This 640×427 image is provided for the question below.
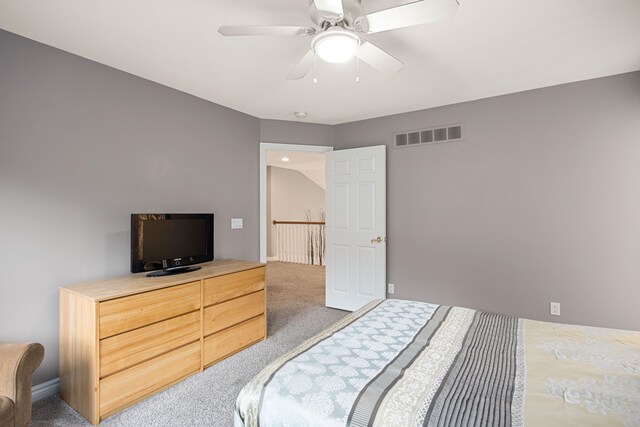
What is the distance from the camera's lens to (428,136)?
361 cm

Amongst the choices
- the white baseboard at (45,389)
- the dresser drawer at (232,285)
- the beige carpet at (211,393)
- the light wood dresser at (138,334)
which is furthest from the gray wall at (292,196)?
the white baseboard at (45,389)

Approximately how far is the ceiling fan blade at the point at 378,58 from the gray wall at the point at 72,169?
198cm

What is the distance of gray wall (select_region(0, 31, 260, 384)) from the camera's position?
2018mm

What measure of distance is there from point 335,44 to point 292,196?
716cm

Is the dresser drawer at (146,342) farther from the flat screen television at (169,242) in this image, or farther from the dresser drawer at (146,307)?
the flat screen television at (169,242)

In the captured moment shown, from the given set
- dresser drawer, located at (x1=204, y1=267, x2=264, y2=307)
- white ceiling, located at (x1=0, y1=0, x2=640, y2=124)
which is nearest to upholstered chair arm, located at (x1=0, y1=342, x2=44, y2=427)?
dresser drawer, located at (x1=204, y1=267, x2=264, y2=307)

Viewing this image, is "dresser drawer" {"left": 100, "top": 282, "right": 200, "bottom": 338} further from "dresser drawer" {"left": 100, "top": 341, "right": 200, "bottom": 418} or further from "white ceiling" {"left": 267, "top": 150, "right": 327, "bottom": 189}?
"white ceiling" {"left": 267, "top": 150, "right": 327, "bottom": 189}

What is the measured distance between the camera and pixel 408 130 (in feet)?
12.2

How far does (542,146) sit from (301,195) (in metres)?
6.31

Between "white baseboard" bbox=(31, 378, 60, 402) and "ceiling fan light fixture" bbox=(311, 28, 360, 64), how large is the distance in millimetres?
2798

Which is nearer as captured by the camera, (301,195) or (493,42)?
(493,42)

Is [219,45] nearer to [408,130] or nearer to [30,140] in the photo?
[30,140]

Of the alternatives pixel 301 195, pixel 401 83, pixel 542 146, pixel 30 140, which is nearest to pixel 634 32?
pixel 542 146

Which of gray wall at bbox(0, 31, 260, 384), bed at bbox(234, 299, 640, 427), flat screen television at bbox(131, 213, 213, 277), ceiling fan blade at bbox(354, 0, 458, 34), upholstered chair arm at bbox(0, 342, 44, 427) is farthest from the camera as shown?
flat screen television at bbox(131, 213, 213, 277)
